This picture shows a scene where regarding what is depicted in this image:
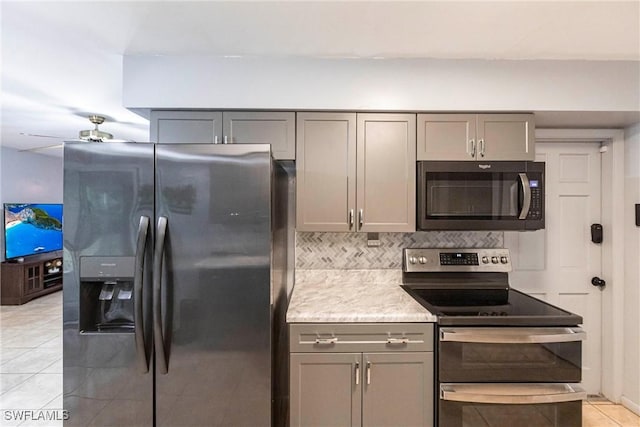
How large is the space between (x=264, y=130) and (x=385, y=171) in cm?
82

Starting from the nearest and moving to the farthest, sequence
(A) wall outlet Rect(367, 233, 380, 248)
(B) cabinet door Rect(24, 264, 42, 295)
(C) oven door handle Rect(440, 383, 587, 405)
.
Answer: (C) oven door handle Rect(440, 383, 587, 405) → (A) wall outlet Rect(367, 233, 380, 248) → (B) cabinet door Rect(24, 264, 42, 295)

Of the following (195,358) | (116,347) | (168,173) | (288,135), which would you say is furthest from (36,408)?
(288,135)

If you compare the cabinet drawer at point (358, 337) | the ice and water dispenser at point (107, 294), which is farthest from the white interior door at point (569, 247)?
the ice and water dispenser at point (107, 294)

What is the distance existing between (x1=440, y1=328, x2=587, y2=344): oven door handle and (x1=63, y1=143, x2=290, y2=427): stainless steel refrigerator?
983 millimetres

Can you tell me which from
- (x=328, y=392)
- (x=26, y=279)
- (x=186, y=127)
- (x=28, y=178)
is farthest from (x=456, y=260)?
(x=28, y=178)

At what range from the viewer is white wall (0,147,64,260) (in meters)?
5.08

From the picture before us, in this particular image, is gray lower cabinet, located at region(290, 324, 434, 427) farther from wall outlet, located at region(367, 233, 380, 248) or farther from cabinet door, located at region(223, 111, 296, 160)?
cabinet door, located at region(223, 111, 296, 160)

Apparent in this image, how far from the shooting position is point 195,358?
5.37ft

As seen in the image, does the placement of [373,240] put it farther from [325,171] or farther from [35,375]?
[35,375]

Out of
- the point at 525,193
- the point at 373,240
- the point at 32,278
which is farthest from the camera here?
the point at 32,278

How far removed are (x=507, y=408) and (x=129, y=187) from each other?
7.46 feet

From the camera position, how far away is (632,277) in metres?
2.34

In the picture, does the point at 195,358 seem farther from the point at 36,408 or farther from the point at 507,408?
the point at 36,408

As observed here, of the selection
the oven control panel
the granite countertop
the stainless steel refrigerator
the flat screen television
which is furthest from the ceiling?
the flat screen television
